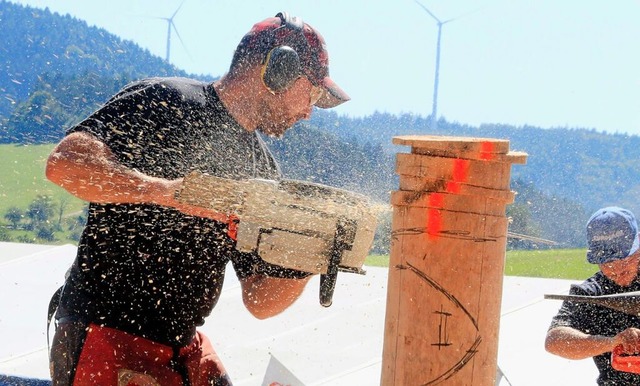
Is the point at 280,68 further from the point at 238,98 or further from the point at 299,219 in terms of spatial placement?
the point at 299,219

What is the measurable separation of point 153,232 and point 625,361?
175 centimetres

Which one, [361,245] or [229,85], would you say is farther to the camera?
[229,85]

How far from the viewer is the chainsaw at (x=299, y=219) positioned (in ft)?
7.18

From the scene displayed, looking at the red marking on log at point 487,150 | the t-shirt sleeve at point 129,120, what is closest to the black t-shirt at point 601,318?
the t-shirt sleeve at point 129,120

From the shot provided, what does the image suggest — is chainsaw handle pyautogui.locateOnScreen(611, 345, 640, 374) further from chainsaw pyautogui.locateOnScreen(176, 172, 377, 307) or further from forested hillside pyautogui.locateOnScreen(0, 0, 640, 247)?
forested hillside pyautogui.locateOnScreen(0, 0, 640, 247)

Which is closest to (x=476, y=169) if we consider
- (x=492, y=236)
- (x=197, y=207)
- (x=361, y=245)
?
(x=492, y=236)

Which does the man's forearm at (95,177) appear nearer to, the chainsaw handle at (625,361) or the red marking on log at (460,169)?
the red marking on log at (460,169)

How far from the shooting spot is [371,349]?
17.5 feet

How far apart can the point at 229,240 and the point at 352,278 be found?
4.64 metres

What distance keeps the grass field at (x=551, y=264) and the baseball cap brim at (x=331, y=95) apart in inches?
344

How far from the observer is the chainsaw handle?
9.07 feet

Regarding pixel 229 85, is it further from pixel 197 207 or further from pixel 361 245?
pixel 361 245

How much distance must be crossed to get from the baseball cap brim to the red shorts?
3.14ft

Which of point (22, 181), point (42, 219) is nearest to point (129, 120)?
point (42, 219)
